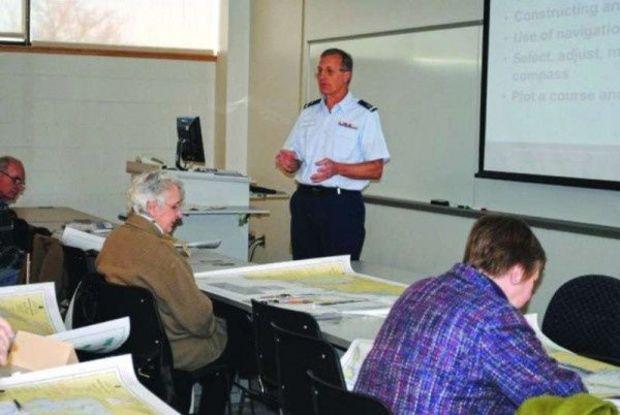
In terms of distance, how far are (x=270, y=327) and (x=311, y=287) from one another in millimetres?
828

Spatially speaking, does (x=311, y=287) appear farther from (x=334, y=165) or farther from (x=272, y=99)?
(x=272, y=99)

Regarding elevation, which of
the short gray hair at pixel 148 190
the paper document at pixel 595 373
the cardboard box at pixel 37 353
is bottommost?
the paper document at pixel 595 373

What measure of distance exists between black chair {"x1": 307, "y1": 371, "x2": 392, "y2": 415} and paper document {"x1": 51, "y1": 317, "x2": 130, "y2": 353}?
2.33 ft

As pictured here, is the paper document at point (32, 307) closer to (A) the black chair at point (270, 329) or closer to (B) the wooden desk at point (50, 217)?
(A) the black chair at point (270, 329)

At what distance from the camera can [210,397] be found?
4.55 m

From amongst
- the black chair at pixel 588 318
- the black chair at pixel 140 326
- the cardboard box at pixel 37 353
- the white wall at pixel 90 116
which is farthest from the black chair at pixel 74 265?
the white wall at pixel 90 116

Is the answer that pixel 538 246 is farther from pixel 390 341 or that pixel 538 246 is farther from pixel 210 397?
pixel 210 397

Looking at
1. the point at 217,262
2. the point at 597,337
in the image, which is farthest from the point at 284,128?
the point at 597,337

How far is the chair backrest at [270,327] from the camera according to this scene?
3.31 meters

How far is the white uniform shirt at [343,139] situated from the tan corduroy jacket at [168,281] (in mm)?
1977

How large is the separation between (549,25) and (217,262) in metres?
2.34

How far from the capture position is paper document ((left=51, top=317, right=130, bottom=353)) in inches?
117

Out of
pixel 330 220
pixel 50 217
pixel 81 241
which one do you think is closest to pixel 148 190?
pixel 81 241

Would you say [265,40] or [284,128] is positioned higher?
[265,40]
